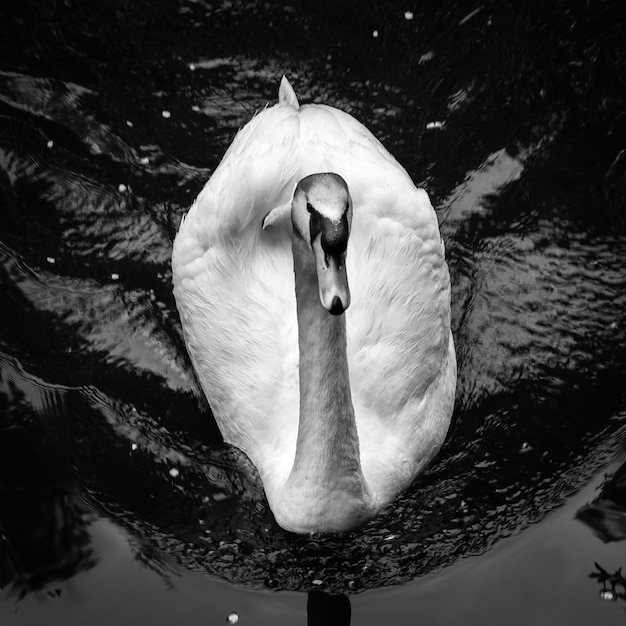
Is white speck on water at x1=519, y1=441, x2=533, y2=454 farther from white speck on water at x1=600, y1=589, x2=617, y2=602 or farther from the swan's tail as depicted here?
the swan's tail

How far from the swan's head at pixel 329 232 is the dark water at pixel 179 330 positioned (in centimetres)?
179

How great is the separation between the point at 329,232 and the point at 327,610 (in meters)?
2.09

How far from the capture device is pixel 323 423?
5027mm

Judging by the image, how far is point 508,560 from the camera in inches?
216

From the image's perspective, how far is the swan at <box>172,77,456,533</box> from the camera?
525 centimetres

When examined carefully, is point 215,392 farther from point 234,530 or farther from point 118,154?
point 118,154

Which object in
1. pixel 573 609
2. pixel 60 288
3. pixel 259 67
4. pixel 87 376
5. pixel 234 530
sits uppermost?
pixel 259 67

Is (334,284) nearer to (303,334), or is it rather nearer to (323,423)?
(303,334)

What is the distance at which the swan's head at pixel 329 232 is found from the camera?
432cm

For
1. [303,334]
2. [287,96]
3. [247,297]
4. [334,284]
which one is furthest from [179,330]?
[334,284]

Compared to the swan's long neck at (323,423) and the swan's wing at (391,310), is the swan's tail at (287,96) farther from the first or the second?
the swan's long neck at (323,423)

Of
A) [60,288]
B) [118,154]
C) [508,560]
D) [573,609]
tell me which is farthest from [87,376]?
[573,609]

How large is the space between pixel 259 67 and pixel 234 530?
4.27 meters

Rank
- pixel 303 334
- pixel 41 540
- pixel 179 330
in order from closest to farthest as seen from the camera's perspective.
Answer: pixel 303 334 < pixel 41 540 < pixel 179 330
